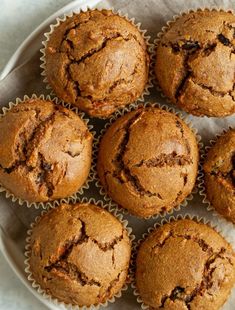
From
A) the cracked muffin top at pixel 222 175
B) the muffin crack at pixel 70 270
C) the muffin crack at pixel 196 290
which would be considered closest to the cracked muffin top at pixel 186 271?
the muffin crack at pixel 196 290

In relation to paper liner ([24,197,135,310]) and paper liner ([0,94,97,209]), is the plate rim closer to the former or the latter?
paper liner ([24,197,135,310])

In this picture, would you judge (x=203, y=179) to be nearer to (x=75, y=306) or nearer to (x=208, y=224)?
(x=208, y=224)

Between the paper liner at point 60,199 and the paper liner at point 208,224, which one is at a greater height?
the paper liner at point 60,199

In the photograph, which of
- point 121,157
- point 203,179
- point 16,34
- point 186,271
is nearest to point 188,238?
point 186,271

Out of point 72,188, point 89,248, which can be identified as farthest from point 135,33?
point 89,248

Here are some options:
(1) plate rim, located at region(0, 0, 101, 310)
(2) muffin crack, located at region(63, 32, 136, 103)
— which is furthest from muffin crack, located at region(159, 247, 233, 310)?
(2) muffin crack, located at region(63, 32, 136, 103)

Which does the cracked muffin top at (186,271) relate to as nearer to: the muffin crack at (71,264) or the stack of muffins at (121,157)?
the stack of muffins at (121,157)
